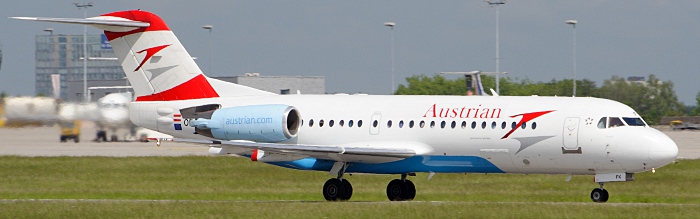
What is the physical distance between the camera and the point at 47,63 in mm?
163250

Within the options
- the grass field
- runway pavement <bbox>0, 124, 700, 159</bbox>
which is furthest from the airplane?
runway pavement <bbox>0, 124, 700, 159</bbox>

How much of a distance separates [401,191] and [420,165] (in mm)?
1728

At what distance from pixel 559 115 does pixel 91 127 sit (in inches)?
835

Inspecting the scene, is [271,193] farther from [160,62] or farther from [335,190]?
[335,190]

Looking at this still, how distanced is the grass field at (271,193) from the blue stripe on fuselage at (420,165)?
98cm

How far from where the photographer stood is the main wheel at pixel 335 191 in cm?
2967

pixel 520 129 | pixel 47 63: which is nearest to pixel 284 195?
pixel 520 129

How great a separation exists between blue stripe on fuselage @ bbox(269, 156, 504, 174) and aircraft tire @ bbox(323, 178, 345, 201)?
0.47m

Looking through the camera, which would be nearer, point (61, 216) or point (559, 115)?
point (61, 216)

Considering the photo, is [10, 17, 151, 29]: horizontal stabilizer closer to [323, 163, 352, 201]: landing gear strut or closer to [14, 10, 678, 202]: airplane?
[14, 10, 678, 202]: airplane

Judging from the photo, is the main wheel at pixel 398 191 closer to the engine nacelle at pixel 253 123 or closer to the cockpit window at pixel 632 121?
the engine nacelle at pixel 253 123

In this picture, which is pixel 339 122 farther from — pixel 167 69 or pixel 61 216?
pixel 61 216

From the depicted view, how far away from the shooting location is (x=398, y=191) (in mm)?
30531

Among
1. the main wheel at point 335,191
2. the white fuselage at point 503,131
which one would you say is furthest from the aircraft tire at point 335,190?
the white fuselage at point 503,131
